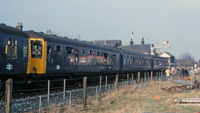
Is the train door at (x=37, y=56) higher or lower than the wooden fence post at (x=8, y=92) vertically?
higher

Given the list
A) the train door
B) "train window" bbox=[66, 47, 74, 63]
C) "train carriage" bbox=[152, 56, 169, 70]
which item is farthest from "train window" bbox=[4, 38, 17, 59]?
"train carriage" bbox=[152, 56, 169, 70]

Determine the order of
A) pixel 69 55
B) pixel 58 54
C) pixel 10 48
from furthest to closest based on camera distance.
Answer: pixel 69 55 < pixel 58 54 < pixel 10 48

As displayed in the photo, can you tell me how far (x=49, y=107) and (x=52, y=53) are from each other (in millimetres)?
5729

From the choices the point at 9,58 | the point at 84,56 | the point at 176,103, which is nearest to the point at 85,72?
the point at 84,56

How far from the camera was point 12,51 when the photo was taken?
1158cm

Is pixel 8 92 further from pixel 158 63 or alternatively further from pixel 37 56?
pixel 158 63

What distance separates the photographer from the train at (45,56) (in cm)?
1139

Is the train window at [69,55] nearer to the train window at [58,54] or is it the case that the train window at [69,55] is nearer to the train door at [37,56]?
the train window at [58,54]

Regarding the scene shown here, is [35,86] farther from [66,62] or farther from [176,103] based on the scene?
[176,103]

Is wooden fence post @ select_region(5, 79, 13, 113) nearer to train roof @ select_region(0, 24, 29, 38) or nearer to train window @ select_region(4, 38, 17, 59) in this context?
train window @ select_region(4, 38, 17, 59)

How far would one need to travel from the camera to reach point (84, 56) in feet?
57.9

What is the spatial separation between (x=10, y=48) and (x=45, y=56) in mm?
2361

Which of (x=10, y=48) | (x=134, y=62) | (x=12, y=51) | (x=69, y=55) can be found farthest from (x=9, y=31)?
(x=134, y=62)

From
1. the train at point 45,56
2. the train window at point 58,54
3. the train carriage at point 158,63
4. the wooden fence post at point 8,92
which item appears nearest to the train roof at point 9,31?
the train at point 45,56
